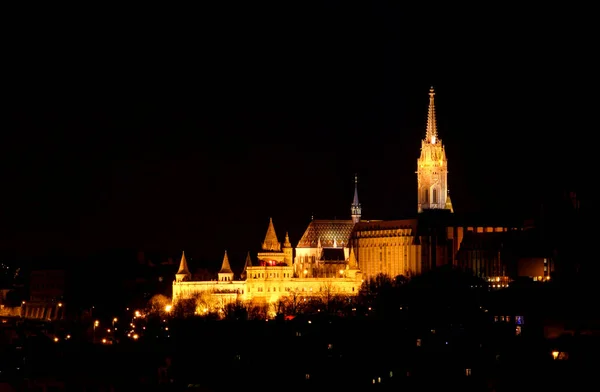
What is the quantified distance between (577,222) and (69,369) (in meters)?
69.2

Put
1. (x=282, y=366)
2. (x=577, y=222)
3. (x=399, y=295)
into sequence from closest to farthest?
(x=282, y=366), (x=399, y=295), (x=577, y=222)

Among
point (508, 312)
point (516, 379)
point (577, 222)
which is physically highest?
point (577, 222)

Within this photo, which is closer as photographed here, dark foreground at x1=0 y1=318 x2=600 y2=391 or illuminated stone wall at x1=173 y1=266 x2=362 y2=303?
dark foreground at x1=0 y1=318 x2=600 y2=391

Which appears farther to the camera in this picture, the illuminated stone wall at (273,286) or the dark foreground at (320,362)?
the illuminated stone wall at (273,286)

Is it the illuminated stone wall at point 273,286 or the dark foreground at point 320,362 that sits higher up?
the illuminated stone wall at point 273,286

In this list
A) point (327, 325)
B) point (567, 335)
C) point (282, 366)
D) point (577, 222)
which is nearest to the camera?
point (282, 366)

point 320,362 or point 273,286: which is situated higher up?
point 273,286

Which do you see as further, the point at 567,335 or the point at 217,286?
the point at 217,286

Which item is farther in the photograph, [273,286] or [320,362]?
[273,286]

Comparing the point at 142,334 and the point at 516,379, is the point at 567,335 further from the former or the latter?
the point at 142,334

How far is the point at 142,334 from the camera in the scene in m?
144

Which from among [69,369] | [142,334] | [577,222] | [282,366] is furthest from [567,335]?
[577,222]

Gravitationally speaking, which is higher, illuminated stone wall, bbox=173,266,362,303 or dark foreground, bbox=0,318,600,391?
illuminated stone wall, bbox=173,266,362,303

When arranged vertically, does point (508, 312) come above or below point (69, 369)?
above
